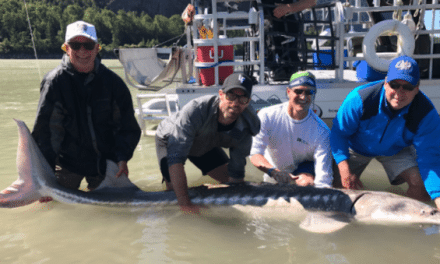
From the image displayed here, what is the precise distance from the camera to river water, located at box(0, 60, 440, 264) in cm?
261

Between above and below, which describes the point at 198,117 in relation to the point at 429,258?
above

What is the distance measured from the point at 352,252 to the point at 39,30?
9566cm

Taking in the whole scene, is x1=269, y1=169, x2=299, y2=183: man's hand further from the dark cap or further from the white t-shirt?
the dark cap

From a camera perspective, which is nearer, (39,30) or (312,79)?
(312,79)

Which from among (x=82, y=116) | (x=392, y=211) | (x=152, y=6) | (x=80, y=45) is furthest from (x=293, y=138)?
(x=152, y=6)

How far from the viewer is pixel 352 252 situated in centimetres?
266

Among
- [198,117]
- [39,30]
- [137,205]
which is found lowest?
[137,205]

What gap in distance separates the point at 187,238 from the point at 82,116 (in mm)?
1341

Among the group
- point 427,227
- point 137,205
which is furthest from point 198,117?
point 427,227

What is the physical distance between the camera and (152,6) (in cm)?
11275

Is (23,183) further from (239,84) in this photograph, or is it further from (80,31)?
(239,84)

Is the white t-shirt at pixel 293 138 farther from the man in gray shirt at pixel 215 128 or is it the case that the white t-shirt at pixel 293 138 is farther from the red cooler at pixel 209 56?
the red cooler at pixel 209 56

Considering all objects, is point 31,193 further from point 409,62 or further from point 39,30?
point 39,30

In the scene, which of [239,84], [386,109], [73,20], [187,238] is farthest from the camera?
[73,20]
